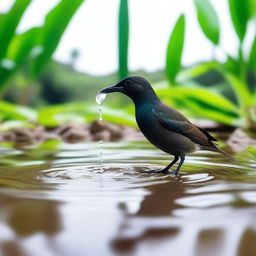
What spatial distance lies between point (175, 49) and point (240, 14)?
20.7 inches

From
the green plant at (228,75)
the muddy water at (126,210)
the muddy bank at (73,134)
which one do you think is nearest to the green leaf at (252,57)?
the green plant at (228,75)

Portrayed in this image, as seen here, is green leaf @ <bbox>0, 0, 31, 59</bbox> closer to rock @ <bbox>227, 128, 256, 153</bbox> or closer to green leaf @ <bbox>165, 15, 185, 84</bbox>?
green leaf @ <bbox>165, 15, 185, 84</bbox>

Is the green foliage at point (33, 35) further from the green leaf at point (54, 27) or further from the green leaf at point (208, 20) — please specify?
the green leaf at point (208, 20)

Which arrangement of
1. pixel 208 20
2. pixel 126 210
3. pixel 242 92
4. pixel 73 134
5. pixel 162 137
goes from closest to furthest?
pixel 126 210, pixel 162 137, pixel 73 134, pixel 208 20, pixel 242 92

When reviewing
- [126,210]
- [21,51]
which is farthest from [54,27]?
[126,210]

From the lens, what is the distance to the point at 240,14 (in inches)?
123

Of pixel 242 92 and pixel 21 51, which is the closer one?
pixel 242 92

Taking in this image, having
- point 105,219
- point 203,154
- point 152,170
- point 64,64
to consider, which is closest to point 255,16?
point 203,154

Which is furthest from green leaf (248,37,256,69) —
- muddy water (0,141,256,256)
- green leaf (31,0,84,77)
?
muddy water (0,141,256,256)

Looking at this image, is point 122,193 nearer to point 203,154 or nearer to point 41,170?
point 41,170

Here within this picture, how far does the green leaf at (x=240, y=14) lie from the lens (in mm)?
3117

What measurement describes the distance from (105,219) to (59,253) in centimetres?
16

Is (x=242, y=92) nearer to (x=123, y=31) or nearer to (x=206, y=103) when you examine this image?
(x=206, y=103)

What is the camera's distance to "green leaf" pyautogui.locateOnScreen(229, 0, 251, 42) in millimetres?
3117
